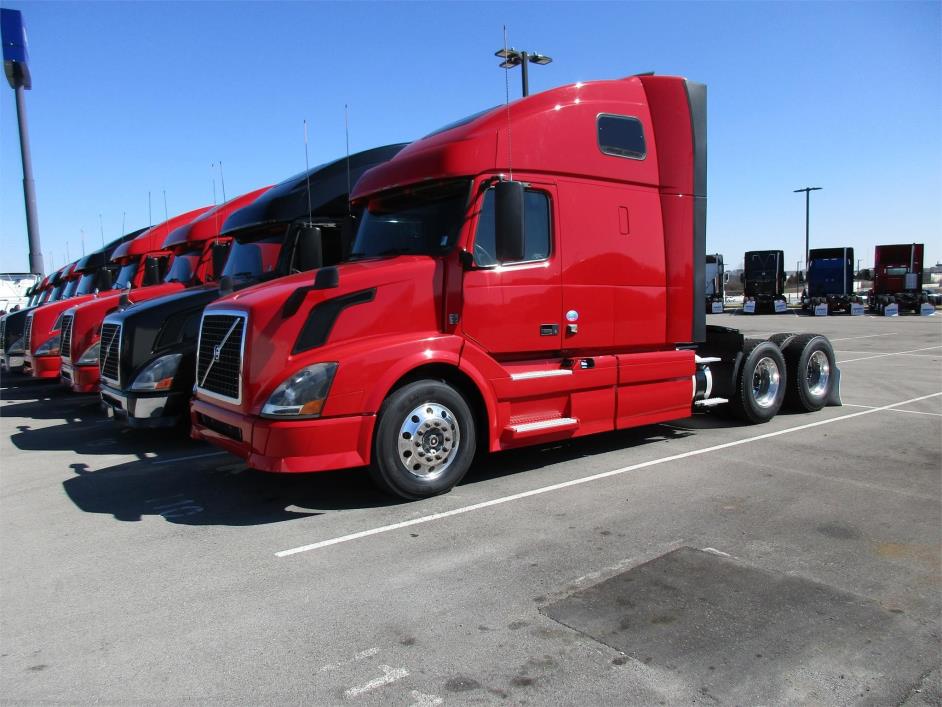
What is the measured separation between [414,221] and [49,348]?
9.14 m

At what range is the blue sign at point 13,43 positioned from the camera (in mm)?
32531

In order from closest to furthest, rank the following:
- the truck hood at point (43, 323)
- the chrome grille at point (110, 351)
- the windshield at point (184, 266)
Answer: the chrome grille at point (110, 351) → the windshield at point (184, 266) → the truck hood at point (43, 323)

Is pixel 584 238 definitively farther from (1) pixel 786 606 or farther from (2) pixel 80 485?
(2) pixel 80 485

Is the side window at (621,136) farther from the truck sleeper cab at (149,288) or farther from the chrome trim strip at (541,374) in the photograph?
the truck sleeper cab at (149,288)

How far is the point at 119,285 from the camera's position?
46.8 ft

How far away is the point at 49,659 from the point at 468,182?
438cm

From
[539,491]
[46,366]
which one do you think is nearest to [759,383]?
[539,491]

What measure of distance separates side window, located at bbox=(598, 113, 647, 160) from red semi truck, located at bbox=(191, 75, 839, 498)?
0.09ft

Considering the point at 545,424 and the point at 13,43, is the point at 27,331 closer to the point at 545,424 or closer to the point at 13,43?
the point at 545,424

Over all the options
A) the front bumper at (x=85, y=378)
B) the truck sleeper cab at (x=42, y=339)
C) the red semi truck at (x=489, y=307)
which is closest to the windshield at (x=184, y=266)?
the front bumper at (x=85, y=378)

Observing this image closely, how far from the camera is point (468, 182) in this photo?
19.4 ft

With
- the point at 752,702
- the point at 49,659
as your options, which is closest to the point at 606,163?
the point at 752,702

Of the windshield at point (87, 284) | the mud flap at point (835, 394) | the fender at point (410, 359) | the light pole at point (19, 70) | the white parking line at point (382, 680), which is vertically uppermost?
the light pole at point (19, 70)

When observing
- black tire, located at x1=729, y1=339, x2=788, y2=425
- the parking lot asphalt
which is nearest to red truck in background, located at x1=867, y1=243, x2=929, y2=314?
black tire, located at x1=729, y1=339, x2=788, y2=425
